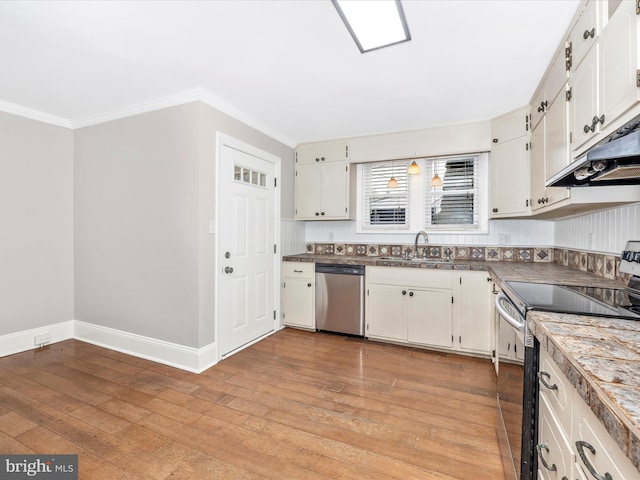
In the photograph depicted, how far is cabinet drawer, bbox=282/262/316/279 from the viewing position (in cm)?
372

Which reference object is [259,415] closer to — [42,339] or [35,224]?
[42,339]

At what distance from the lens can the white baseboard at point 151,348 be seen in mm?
2684

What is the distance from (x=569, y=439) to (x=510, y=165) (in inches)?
109

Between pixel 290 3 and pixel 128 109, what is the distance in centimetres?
221

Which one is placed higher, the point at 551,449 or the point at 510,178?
the point at 510,178

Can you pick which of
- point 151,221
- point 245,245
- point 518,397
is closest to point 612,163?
point 518,397

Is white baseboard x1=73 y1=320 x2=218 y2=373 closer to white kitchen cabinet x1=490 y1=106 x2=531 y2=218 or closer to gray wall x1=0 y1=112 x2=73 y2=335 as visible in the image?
gray wall x1=0 y1=112 x2=73 y2=335

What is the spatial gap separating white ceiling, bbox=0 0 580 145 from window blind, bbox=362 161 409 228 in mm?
803

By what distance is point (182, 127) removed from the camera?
8.91 feet

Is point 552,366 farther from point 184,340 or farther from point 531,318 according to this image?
point 184,340

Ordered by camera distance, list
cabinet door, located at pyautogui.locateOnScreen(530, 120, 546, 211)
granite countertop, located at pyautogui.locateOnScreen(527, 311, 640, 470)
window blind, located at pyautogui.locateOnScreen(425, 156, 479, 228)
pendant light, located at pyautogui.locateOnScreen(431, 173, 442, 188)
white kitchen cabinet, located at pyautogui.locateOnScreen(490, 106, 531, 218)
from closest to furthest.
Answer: granite countertop, located at pyautogui.locateOnScreen(527, 311, 640, 470), cabinet door, located at pyautogui.locateOnScreen(530, 120, 546, 211), white kitchen cabinet, located at pyautogui.locateOnScreen(490, 106, 531, 218), pendant light, located at pyautogui.locateOnScreen(431, 173, 442, 188), window blind, located at pyautogui.locateOnScreen(425, 156, 479, 228)

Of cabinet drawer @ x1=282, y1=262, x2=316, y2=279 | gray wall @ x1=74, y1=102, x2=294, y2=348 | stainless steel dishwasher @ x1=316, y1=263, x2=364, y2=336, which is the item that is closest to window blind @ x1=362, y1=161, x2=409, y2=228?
stainless steel dishwasher @ x1=316, y1=263, x2=364, y2=336

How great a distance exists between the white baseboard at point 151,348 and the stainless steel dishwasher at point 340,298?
4.39ft

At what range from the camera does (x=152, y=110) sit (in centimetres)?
288
